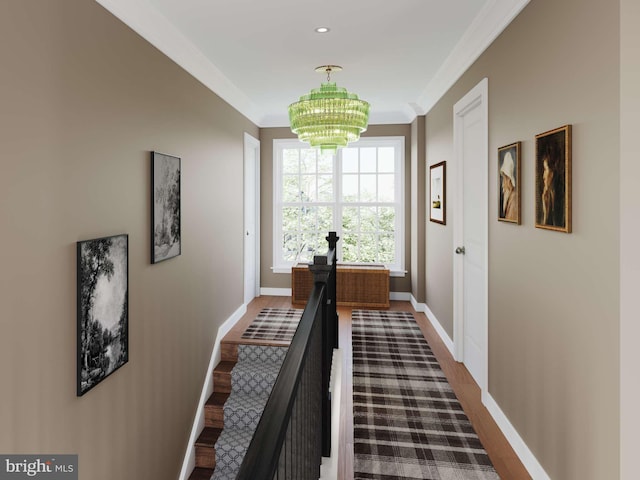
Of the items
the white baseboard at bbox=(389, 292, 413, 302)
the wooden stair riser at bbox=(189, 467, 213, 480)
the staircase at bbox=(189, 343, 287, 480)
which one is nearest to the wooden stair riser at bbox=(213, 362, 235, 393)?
the staircase at bbox=(189, 343, 287, 480)

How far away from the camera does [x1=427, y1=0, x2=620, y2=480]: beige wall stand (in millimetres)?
1494

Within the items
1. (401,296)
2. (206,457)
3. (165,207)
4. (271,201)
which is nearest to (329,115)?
(165,207)

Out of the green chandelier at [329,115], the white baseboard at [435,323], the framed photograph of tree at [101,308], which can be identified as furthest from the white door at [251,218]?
the framed photograph of tree at [101,308]

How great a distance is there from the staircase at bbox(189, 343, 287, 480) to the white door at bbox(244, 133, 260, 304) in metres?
1.33

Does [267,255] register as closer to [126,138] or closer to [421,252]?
[421,252]

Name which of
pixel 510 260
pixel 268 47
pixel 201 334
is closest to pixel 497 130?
pixel 510 260

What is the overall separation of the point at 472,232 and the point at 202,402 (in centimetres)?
276

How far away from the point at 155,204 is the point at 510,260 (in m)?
2.27

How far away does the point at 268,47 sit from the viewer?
10.8 feet

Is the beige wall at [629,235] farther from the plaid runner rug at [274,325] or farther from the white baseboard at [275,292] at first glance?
the white baseboard at [275,292]

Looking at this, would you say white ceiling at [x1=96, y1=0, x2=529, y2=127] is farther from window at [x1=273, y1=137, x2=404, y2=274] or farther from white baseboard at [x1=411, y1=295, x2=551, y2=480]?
white baseboard at [x1=411, y1=295, x2=551, y2=480]

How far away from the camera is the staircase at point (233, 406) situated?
11.3ft

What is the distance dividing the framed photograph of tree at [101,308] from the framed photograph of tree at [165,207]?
1.21 feet

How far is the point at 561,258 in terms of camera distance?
1.83 meters
